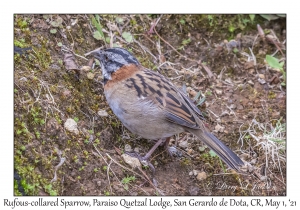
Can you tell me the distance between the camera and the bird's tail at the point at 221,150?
5191 millimetres

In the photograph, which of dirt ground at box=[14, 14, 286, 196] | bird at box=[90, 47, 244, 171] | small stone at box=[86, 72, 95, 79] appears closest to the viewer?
dirt ground at box=[14, 14, 286, 196]

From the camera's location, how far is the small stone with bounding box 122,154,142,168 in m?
5.13

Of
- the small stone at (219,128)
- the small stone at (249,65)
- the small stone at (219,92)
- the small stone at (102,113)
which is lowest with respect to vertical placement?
the small stone at (219,128)

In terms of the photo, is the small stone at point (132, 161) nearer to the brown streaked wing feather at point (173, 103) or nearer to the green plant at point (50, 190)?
the brown streaked wing feather at point (173, 103)

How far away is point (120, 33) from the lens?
21.4 ft

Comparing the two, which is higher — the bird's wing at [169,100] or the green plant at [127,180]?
the bird's wing at [169,100]

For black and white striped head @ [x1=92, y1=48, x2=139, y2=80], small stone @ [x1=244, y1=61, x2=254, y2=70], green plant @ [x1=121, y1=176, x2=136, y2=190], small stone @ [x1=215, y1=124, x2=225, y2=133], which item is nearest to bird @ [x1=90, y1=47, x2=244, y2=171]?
black and white striped head @ [x1=92, y1=48, x2=139, y2=80]

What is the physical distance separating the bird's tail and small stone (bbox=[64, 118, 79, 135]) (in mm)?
1381

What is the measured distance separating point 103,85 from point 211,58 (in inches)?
75.8

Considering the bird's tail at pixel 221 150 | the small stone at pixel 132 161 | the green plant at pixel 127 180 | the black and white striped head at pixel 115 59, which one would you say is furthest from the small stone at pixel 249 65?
Result: the green plant at pixel 127 180

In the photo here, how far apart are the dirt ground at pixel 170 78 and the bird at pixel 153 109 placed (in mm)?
287

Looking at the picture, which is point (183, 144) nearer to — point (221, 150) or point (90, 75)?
point (221, 150)

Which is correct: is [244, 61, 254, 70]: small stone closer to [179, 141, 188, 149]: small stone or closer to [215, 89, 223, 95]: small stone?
[215, 89, 223, 95]: small stone

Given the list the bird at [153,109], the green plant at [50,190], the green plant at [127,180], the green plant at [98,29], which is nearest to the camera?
the green plant at [50,190]
